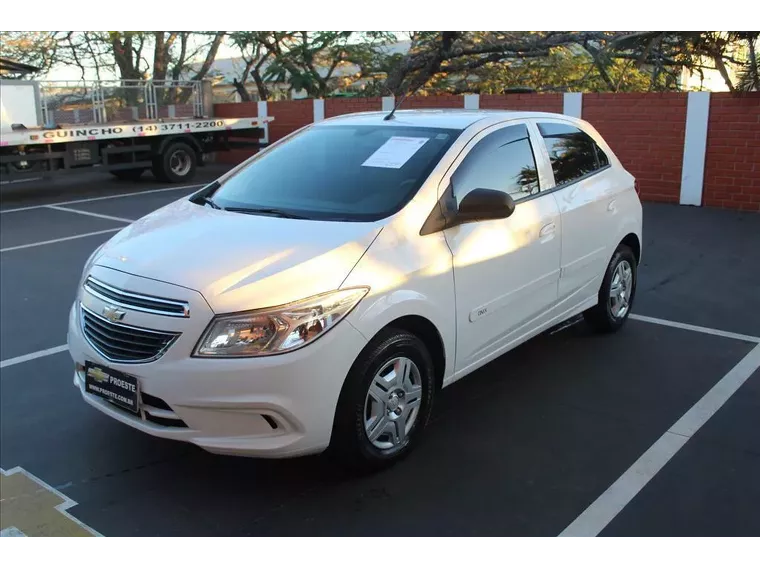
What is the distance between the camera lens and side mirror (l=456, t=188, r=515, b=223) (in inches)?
156

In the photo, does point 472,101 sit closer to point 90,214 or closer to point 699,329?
point 90,214

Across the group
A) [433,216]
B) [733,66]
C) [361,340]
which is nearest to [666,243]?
[733,66]

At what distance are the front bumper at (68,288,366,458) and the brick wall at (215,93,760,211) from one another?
9994mm

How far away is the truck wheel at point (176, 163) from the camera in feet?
52.1

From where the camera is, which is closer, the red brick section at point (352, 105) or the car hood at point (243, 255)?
the car hood at point (243, 255)

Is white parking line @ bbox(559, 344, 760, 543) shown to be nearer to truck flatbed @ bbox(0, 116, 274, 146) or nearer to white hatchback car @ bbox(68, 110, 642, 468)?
white hatchback car @ bbox(68, 110, 642, 468)

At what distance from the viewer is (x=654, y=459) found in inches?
152

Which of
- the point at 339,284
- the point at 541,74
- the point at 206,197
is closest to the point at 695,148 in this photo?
the point at 541,74

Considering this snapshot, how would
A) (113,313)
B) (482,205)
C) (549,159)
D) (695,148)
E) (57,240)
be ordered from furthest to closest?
(695,148) → (57,240) → (549,159) → (482,205) → (113,313)

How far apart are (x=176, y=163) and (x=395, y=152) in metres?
12.9

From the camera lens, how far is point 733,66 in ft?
41.0

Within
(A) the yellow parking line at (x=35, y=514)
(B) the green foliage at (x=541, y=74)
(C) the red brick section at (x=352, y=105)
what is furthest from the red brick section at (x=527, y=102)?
(A) the yellow parking line at (x=35, y=514)

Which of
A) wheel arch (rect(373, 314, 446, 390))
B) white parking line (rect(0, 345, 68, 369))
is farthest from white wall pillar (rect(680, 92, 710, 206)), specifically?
white parking line (rect(0, 345, 68, 369))

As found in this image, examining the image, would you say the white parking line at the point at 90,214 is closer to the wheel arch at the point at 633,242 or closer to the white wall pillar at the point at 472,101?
the white wall pillar at the point at 472,101
